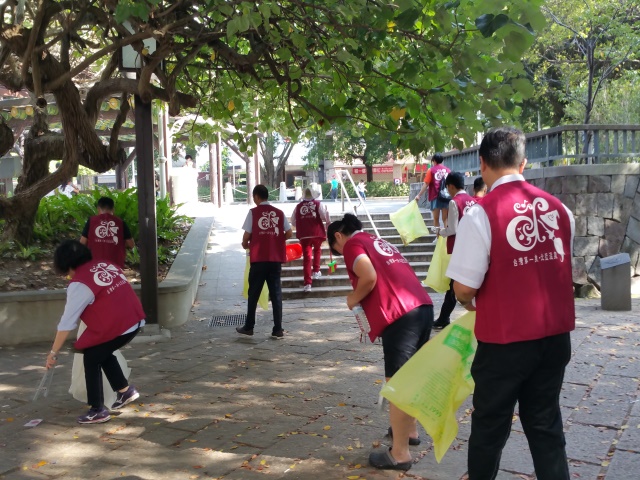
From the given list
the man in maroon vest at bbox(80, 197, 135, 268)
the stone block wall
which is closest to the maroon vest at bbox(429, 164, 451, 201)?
the stone block wall

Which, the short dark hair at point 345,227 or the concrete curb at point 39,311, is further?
the concrete curb at point 39,311

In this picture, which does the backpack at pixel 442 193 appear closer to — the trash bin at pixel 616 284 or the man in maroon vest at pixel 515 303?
the trash bin at pixel 616 284

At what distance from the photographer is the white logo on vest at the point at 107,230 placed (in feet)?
26.2

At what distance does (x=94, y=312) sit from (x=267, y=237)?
10.7 feet

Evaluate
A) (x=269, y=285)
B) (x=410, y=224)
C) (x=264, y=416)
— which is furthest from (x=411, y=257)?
(x=264, y=416)

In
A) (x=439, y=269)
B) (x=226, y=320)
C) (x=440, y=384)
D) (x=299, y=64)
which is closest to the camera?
(x=440, y=384)

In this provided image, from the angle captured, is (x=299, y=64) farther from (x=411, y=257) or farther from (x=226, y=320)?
(x=411, y=257)

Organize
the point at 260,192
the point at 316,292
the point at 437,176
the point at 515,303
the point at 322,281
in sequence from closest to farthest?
the point at 515,303, the point at 260,192, the point at 316,292, the point at 322,281, the point at 437,176

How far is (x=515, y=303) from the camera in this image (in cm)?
307

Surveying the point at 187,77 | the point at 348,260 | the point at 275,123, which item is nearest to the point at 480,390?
the point at 348,260

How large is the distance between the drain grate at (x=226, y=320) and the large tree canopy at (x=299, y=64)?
235 cm

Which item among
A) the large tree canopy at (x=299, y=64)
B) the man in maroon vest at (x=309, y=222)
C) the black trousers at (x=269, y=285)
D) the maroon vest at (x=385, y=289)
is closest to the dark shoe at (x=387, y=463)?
the maroon vest at (x=385, y=289)

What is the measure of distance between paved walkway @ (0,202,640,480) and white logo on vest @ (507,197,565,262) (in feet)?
3.37

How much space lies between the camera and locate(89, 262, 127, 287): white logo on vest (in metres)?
5.07
